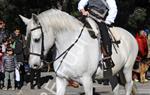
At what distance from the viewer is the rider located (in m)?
9.20

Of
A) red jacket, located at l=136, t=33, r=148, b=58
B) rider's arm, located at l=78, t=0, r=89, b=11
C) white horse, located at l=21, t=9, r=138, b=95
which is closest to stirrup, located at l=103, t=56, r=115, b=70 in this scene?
white horse, located at l=21, t=9, r=138, b=95

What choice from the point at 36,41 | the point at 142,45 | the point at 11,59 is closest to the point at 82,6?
the point at 36,41

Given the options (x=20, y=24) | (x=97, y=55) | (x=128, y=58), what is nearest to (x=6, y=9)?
(x=20, y=24)

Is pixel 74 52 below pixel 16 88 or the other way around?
the other way around

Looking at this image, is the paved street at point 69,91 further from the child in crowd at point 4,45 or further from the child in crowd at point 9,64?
the child in crowd at point 4,45

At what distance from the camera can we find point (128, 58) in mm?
10719

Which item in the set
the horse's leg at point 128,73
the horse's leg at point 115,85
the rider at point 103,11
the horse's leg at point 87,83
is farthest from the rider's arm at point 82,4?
the horse's leg at point 115,85

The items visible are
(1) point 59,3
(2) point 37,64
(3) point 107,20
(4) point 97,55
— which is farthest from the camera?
(1) point 59,3

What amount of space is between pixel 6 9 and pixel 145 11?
6992mm

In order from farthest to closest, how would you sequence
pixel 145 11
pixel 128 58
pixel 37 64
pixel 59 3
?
pixel 145 11 < pixel 59 3 < pixel 128 58 < pixel 37 64

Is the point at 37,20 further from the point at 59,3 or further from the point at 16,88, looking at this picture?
the point at 59,3

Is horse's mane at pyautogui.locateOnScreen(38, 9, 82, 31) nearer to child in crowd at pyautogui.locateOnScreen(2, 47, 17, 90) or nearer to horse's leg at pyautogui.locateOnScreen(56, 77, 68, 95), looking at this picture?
horse's leg at pyautogui.locateOnScreen(56, 77, 68, 95)

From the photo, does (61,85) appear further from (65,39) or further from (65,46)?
(65,39)

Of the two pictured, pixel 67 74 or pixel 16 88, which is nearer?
pixel 67 74
